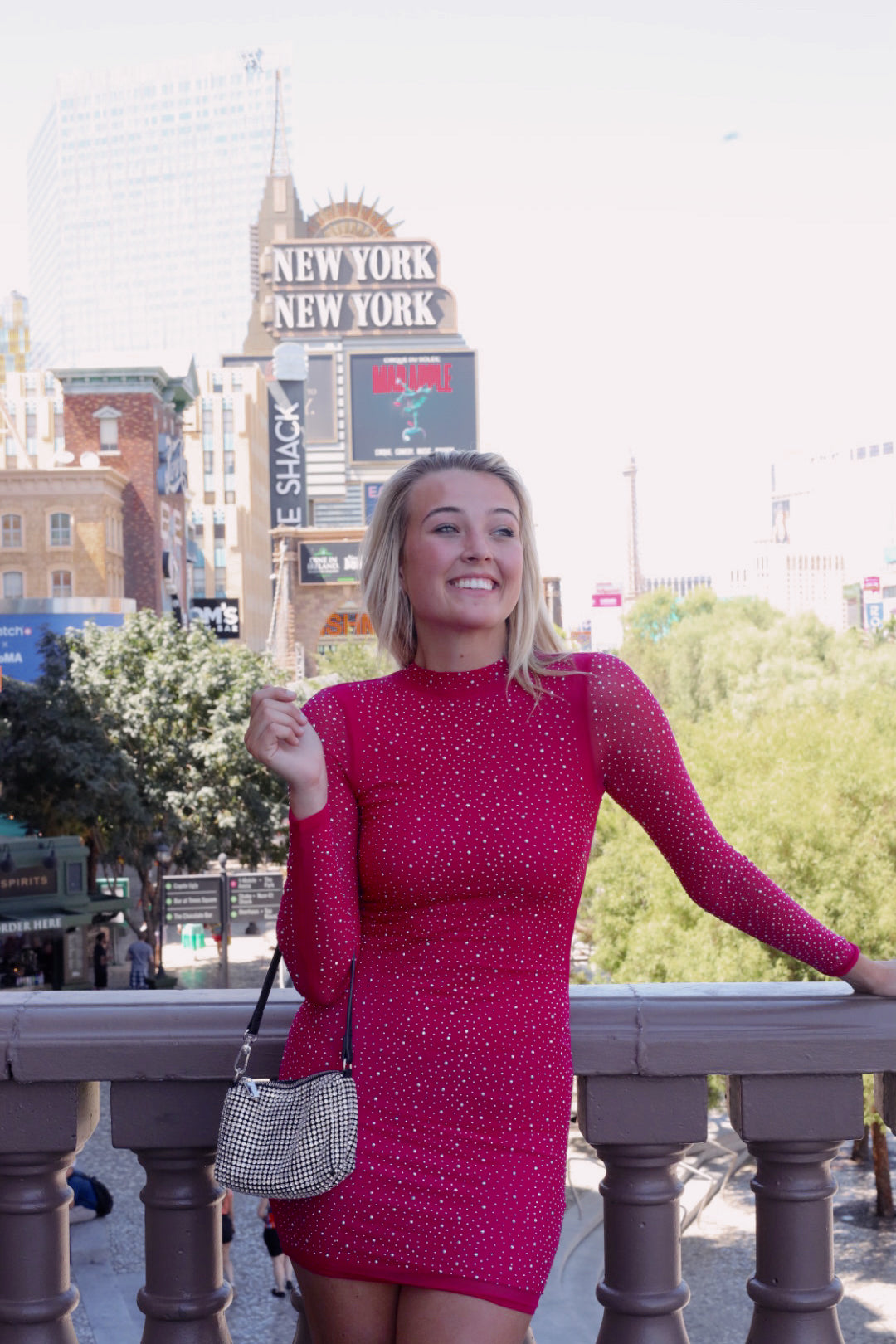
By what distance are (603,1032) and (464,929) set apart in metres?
0.35

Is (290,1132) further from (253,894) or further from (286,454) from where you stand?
(286,454)

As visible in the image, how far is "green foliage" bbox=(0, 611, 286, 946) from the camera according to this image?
30031 millimetres

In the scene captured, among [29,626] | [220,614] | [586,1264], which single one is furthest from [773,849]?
[220,614]

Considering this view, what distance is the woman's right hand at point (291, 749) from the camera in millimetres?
2314

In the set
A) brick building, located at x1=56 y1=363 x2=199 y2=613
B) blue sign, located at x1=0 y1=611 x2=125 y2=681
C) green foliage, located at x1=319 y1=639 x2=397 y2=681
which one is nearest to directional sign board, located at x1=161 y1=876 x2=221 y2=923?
blue sign, located at x1=0 y1=611 x2=125 y2=681

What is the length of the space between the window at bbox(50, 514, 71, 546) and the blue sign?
9.77 feet

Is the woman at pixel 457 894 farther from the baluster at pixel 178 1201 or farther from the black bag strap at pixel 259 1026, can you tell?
the baluster at pixel 178 1201

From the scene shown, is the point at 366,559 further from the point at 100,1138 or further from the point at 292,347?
the point at 292,347

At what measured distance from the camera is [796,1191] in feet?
7.91

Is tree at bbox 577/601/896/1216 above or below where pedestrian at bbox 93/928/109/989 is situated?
above

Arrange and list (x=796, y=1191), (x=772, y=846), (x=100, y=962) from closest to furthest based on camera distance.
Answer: (x=796, y=1191) < (x=772, y=846) < (x=100, y=962)

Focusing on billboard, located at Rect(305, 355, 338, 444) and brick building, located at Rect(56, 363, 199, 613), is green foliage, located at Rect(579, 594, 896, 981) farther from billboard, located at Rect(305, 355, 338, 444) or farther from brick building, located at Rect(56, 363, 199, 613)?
billboard, located at Rect(305, 355, 338, 444)

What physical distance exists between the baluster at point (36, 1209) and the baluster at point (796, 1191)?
3.89ft

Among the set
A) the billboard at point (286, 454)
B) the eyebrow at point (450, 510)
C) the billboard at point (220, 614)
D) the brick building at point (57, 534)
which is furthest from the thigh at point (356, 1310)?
the billboard at point (286, 454)
